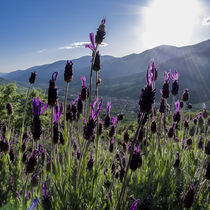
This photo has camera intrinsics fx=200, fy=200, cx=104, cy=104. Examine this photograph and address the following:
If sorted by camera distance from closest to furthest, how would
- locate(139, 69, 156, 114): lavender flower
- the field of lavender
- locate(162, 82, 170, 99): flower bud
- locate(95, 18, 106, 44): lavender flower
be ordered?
locate(139, 69, 156, 114): lavender flower
the field of lavender
locate(95, 18, 106, 44): lavender flower
locate(162, 82, 170, 99): flower bud

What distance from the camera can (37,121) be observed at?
6.31 feet

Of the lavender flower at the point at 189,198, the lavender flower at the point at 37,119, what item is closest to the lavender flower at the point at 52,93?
the lavender flower at the point at 37,119

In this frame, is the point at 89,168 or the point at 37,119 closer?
the point at 37,119

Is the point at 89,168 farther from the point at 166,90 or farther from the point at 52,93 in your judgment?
A: the point at 166,90

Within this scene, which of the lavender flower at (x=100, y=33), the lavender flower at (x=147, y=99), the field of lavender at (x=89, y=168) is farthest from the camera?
the lavender flower at (x=100, y=33)

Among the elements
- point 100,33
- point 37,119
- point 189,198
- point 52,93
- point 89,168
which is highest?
point 100,33

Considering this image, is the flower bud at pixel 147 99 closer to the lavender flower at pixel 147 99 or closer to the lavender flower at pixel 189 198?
the lavender flower at pixel 147 99

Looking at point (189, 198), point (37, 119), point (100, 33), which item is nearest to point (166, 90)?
point (100, 33)

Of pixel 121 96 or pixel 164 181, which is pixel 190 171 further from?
pixel 121 96

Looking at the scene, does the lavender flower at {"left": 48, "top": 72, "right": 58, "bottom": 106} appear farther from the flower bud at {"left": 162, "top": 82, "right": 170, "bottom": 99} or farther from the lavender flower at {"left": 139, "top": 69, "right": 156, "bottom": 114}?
Result: the flower bud at {"left": 162, "top": 82, "right": 170, "bottom": 99}

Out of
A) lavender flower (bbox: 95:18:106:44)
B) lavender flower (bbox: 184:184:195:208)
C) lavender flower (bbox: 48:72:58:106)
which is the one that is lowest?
lavender flower (bbox: 184:184:195:208)

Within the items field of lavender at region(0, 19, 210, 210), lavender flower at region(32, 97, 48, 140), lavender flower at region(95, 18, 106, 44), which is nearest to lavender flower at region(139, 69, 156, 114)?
field of lavender at region(0, 19, 210, 210)

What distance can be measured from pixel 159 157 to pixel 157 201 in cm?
76

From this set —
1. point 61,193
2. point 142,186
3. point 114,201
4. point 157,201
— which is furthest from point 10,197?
point 157,201
